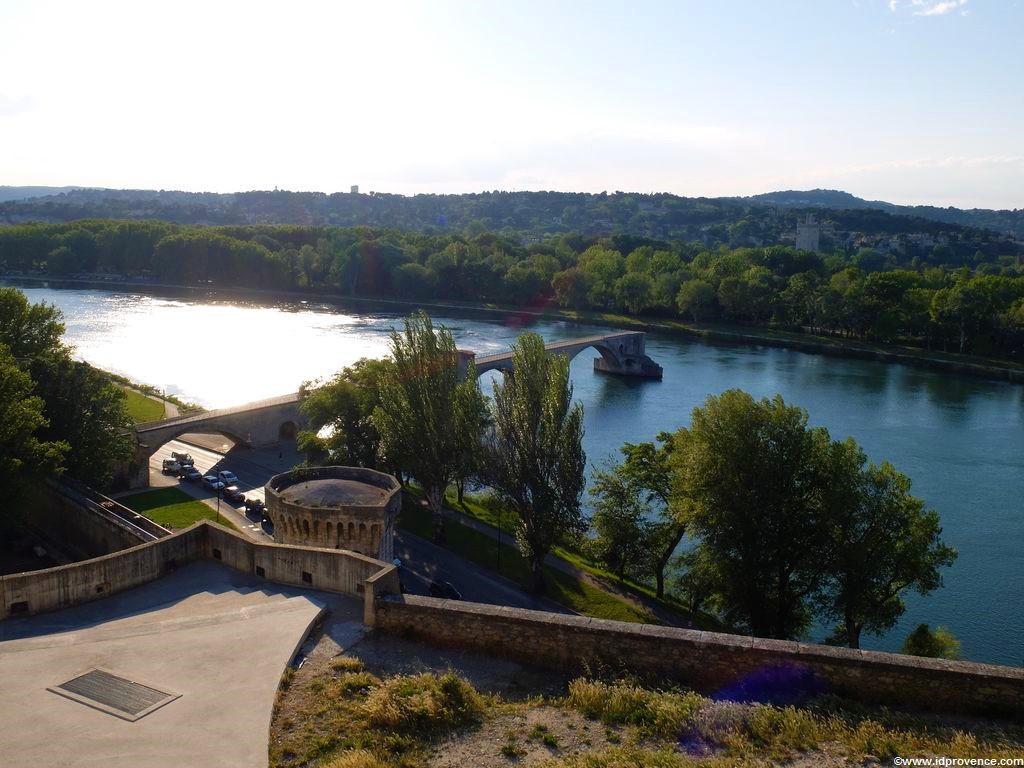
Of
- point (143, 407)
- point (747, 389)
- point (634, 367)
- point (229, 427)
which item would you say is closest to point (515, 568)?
point (229, 427)

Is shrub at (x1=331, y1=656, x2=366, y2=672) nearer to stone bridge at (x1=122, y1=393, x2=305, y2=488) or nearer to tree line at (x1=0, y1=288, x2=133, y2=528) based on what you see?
tree line at (x1=0, y1=288, x2=133, y2=528)

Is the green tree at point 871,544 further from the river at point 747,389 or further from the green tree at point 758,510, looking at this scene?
the river at point 747,389

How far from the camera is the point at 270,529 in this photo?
30.1m

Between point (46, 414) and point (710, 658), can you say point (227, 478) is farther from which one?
point (710, 658)

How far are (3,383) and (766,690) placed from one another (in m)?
23.1

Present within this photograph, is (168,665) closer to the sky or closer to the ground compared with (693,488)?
closer to the ground

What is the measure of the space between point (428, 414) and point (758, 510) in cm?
1183

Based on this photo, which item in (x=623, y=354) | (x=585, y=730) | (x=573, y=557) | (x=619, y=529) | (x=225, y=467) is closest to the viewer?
(x=585, y=730)

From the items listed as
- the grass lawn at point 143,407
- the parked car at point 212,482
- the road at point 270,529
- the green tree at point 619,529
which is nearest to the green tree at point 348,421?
the road at point 270,529

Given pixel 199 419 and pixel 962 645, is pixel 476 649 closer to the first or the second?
pixel 962 645

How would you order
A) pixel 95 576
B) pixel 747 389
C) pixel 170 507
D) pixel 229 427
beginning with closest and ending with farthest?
pixel 95 576, pixel 170 507, pixel 229 427, pixel 747 389

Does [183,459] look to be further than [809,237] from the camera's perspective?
No

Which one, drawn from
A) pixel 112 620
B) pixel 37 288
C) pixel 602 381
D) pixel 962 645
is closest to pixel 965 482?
pixel 962 645

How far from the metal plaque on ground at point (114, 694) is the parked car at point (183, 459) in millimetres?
24649
